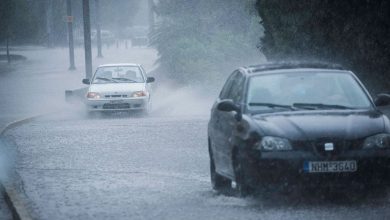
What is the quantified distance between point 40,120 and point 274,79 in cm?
1610

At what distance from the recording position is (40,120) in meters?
26.6

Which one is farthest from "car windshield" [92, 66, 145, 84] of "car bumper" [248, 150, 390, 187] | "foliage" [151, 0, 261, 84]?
"car bumper" [248, 150, 390, 187]

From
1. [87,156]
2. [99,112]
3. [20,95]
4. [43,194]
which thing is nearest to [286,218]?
[43,194]

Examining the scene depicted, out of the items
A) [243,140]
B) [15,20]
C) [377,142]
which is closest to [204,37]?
[15,20]

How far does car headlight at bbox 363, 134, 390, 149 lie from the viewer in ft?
32.8

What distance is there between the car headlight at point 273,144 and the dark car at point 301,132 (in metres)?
0.01

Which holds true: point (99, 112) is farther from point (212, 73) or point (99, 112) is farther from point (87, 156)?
point (212, 73)

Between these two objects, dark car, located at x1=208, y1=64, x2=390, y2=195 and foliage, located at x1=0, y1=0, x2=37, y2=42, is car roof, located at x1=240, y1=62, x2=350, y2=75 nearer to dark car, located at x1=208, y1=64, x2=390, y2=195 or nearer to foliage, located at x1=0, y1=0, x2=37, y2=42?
dark car, located at x1=208, y1=64, x2=390, y2=195

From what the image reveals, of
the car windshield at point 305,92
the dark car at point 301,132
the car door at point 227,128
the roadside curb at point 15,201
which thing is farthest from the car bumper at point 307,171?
the roadside curb at point 15,201

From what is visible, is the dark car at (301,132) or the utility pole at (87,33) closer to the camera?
the dark car at (301,132)

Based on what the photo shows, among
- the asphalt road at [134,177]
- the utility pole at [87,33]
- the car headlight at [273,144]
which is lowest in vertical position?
the utility pole at [87,33]

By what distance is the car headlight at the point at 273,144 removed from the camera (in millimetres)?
9945

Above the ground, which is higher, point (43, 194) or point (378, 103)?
point (378, 103)

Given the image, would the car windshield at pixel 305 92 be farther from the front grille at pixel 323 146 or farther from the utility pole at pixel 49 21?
the utility pole at pixel 49 21
